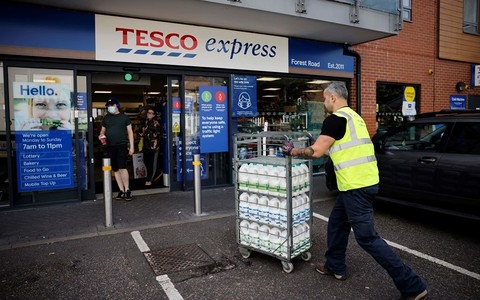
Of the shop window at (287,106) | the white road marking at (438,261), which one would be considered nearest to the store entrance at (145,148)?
the shop window at (287,106)

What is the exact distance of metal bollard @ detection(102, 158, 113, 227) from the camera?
17.7ft

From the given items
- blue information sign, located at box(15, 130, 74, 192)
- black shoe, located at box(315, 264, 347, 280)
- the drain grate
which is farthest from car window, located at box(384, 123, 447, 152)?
blue information sign, located at box(15, 130, 74, 192)

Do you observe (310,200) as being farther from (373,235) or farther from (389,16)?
(389,16)

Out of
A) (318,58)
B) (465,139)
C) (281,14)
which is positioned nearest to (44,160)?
(281,14)

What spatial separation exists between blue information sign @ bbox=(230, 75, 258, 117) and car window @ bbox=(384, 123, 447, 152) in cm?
337

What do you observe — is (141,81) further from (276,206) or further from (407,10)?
(407,10)

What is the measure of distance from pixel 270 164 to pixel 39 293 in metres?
2.59

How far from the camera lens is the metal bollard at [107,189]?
5406mm

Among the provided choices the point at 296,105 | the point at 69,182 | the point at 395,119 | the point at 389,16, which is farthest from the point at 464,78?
the point at 69,182

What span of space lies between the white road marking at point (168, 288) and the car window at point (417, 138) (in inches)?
166

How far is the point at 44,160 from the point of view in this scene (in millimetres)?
6668

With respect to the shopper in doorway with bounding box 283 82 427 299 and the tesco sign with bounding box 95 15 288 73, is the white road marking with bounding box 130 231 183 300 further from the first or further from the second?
the tesco sign with bounding box 95 15 288 73

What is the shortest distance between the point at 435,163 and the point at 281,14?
3957mm

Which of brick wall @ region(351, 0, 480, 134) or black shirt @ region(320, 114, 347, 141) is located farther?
brick wall @ region(351, 0, 480, 134)
